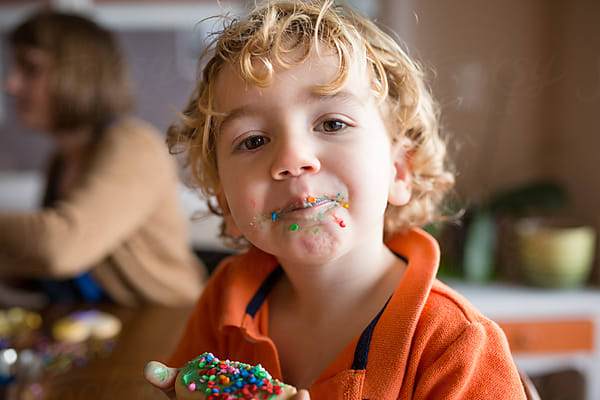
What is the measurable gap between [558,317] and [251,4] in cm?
120

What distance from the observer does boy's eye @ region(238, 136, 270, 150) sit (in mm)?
475

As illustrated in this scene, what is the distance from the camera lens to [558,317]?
4.42ft

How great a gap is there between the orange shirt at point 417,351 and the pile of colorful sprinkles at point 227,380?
12 centimetres

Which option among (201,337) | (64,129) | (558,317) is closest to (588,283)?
(558,317)

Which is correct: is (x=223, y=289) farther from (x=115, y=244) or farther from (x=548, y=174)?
(x=548, y=174)

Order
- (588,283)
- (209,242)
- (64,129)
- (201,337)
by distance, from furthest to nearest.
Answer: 1. (209,242)
2. (588,283)
3. (64,129)
4. (201,337)

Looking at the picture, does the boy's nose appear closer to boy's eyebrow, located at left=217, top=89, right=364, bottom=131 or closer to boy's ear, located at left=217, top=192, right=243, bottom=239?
boy's eyebrow, located at left=217, top=89, right=364, bottom=131

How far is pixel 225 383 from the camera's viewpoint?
36cm

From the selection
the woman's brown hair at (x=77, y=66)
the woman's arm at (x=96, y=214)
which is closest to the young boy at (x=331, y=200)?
the woman's arm at (x=96, y=214)

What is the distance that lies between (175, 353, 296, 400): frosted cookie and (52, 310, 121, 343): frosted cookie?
0.60 m

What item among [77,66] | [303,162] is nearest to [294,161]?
[303,162]

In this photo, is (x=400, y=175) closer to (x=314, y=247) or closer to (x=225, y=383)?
(x=314, y=247)

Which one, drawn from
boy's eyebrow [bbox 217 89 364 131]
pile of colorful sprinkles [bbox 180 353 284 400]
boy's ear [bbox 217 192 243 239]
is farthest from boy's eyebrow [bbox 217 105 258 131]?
pile of colorful sprinkles [bbox 180 353 284 400]

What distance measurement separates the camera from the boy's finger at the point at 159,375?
1.23 feet
